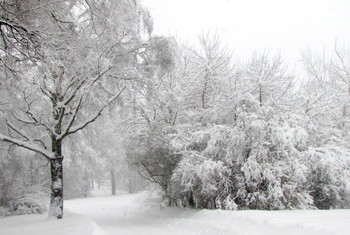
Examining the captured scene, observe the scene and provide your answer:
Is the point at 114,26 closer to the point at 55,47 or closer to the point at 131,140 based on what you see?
the point at 55,47

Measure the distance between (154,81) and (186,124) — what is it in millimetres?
2977

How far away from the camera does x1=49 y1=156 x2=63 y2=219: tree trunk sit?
9.91m

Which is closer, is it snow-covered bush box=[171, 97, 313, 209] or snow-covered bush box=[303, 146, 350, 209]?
snow-covered bush box=[171, 97, 313, 209]

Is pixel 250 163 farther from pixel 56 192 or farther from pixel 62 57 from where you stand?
pixel 62 57

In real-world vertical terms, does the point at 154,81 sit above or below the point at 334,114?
above

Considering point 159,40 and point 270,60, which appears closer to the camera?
point 159,40

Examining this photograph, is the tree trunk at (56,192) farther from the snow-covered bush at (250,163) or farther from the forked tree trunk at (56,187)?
the snow-covered bush at (250,163)

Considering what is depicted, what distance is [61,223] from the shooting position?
8742 mm

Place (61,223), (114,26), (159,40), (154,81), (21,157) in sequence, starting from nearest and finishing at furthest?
(114,26) → (61,223) → (159,40) → (154,81) → (21,157)

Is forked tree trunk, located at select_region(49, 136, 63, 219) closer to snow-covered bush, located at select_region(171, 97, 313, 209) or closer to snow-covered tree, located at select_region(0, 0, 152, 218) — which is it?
snow-covered tree, located at select_region(0, 0, 152, 218)

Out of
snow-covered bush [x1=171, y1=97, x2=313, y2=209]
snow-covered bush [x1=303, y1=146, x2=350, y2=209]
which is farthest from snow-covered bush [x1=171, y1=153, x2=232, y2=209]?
snow-covered bush [x1=303, y1=146, x2=350, y2=209]

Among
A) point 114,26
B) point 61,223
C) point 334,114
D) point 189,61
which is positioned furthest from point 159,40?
point 334,114

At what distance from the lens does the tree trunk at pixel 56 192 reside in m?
9.91

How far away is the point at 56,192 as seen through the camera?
997 cm
